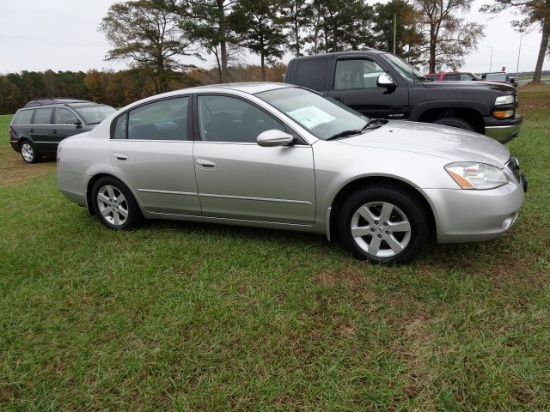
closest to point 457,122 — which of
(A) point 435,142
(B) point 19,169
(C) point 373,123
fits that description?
(C) point 373,123

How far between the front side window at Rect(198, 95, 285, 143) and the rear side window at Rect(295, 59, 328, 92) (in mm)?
2876

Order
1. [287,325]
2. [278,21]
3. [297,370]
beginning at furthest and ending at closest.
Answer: [278,21]
[287,325]
[297,370]

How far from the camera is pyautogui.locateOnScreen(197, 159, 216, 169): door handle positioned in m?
3.63

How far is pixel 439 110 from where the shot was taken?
18.4 feet

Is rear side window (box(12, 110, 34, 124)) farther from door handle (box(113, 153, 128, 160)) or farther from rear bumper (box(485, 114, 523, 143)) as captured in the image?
rear bumper (box(485, 114, 523, 143))

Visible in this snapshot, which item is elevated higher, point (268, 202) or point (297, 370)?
point (268, 202)

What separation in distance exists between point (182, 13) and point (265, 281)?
102ft

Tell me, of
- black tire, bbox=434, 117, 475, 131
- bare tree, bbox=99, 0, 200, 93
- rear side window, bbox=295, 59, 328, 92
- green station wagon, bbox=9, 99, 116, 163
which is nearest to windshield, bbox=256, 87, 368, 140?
black tire, bbox=434, 117, 475, 131

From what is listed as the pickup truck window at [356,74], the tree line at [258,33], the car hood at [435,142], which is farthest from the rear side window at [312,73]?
the tree line at [258,33]

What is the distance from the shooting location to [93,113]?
1068 cm

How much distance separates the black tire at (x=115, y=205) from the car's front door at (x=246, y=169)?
92 cm

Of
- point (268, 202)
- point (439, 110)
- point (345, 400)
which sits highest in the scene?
point (439, 110)

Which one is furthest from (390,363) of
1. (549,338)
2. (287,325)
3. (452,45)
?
(452,45)

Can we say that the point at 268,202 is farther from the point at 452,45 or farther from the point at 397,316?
the point at 452,45
